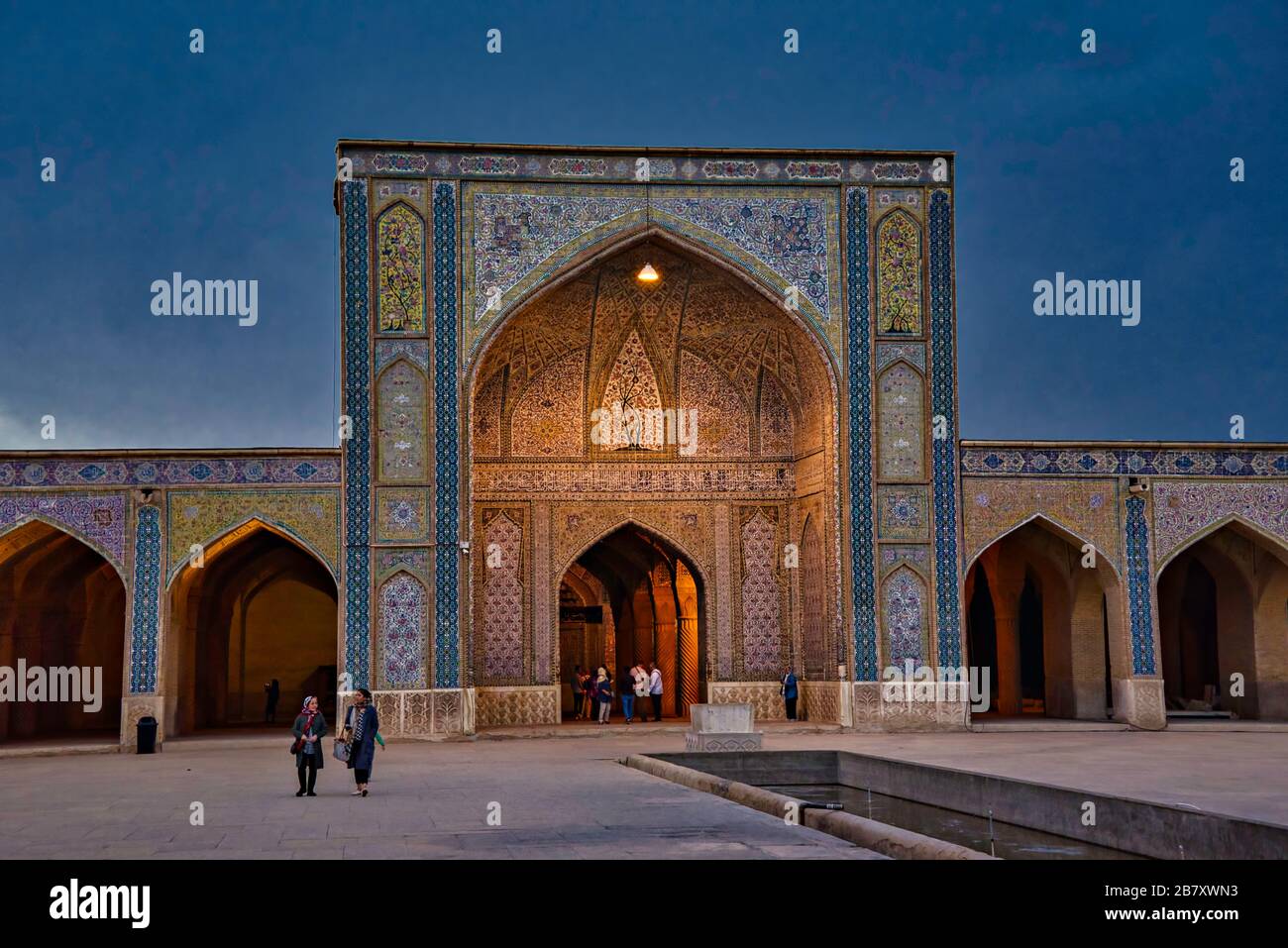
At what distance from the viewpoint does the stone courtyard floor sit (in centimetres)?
765

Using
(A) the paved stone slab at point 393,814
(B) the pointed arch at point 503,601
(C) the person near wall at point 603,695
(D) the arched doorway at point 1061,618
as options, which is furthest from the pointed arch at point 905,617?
(A) the paved stone slab at point 393,814

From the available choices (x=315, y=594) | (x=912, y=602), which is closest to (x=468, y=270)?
(x=912, y=602)

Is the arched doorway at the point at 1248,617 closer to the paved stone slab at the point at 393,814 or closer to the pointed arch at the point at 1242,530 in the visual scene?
the pointed arch at the point at 1242,530

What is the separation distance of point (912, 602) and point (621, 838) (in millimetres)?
10248

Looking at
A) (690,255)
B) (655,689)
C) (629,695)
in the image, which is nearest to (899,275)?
(690,255)

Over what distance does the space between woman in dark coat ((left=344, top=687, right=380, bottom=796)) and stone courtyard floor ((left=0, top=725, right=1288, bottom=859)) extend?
0.22 metres

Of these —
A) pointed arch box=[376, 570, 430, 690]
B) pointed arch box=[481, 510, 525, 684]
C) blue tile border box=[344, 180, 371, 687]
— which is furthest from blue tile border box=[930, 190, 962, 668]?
blue tile border box=[344, 180, 371, 687]

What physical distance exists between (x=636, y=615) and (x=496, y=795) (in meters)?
12.7

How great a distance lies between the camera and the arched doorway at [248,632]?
18000mm

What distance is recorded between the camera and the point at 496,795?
10.5 metres

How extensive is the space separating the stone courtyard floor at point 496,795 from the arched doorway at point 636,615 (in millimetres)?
3752

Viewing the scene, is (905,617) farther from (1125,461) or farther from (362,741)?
(362,741)

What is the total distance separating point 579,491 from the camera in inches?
770
